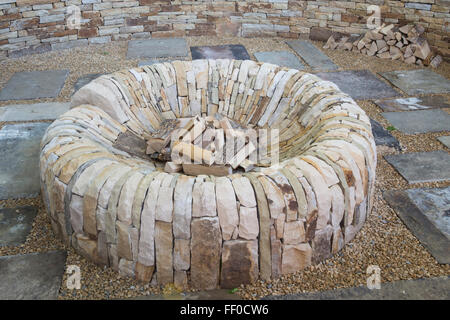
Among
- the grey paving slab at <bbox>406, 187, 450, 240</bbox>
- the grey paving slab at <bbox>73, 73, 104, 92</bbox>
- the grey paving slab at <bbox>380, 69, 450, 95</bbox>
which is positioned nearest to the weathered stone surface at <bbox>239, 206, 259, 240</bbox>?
the grey paving slab at <bbox>406, 187, 450, 240</bbox>

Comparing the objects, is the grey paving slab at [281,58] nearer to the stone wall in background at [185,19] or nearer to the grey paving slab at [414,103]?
the stone wall in background at [185,19]

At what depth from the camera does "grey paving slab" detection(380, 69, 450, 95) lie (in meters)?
6.34

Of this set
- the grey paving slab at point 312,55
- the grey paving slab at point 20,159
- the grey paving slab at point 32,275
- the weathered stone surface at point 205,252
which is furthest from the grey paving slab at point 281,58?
the grey paving slab at point 32,275

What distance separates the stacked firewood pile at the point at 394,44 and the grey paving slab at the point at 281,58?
965 mm

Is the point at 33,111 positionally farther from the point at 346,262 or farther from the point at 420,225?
the point at 420,225

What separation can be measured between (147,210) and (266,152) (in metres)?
1.67

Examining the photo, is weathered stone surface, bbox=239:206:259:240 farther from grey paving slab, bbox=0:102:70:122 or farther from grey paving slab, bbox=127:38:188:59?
grey paving slab, bbox=127:38:188:59

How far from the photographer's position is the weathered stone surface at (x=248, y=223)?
9.52 ft

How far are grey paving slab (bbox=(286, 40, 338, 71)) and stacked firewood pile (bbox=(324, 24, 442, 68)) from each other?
0.41 m

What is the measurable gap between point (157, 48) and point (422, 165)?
17.1ft

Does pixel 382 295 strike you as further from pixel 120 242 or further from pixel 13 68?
pixel 13 68

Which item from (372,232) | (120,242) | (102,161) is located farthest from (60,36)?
(372,232)

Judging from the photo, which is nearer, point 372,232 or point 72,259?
point 72,259

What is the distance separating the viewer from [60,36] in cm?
802
